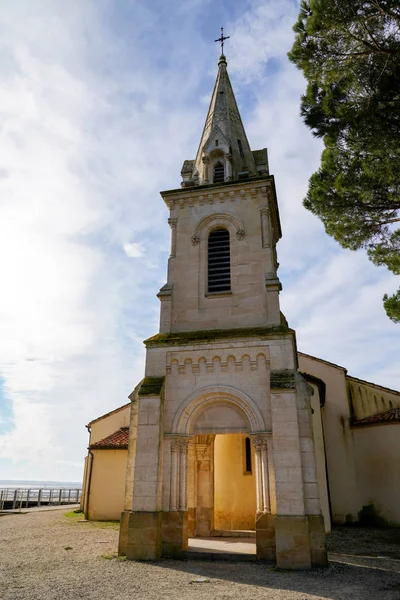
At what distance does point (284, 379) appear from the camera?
12.8 metres

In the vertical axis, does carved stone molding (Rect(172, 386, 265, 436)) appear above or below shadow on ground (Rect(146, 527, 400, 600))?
above

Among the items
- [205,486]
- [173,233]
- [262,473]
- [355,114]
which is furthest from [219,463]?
[355,114]

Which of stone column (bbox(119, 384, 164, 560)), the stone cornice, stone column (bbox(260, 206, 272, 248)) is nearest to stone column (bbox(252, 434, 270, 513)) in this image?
stone column (bbox(119, 384, 164, 560))

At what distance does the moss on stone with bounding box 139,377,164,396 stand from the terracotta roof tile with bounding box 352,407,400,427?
14770 mm

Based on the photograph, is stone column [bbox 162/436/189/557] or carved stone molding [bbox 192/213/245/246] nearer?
stone column [bbox 162/436/189/557]

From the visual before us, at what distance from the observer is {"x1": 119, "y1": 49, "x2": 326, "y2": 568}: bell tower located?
11711 millimetres

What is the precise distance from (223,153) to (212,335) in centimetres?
832

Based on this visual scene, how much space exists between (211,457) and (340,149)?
12383 mm

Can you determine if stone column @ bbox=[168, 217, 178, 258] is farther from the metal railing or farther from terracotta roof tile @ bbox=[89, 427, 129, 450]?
the metal railing

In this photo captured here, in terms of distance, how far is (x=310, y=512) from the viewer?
11.5 meters

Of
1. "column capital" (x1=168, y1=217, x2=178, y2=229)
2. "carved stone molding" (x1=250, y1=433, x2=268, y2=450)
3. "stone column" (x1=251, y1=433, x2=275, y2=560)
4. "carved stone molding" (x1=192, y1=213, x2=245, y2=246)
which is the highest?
"column capital" (x1=168, y1=217, x2=178, y2=229)

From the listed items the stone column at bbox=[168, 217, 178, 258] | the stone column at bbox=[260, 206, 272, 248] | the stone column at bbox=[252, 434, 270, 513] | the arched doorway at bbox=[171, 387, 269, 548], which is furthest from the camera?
the stone column at bbox=[168, 217, 178, 258]

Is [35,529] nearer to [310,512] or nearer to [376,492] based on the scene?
[310,512]

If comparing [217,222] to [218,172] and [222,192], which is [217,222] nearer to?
[222,192]
